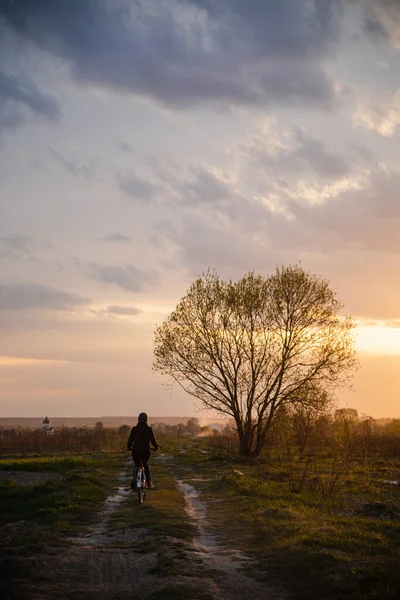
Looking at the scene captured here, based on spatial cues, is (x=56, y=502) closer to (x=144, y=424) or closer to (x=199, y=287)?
(x=144, y=424)

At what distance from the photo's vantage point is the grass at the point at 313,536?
348 inches

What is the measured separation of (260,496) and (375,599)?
11395mm

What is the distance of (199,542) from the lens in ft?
40.3

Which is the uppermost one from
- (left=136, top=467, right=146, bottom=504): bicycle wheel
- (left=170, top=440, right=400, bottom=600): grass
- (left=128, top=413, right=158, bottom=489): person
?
(left=128, top=413, right=158, bottom=489): person

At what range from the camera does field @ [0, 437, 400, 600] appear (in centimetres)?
871

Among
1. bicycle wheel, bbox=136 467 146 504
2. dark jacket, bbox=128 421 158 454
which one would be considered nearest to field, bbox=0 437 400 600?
bicycle wheel, bbox=136 467 146 504

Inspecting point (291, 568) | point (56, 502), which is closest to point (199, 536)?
point (291, 568)

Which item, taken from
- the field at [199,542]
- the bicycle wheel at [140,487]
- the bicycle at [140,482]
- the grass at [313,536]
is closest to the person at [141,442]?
the bicycle at [140,482]

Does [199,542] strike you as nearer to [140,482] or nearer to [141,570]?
[141,570]

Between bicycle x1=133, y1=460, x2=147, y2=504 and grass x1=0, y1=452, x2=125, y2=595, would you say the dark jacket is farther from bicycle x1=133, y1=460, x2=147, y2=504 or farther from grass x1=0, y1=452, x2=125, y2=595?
grass x1=0, y1=452, x2=125, y2=595

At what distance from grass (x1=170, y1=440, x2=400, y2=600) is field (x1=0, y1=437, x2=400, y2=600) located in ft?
0.09

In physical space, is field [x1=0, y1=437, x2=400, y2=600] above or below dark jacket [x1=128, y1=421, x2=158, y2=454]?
below

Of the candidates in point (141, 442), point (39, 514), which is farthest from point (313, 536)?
point (141, 442)

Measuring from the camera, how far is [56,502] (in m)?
16.6
